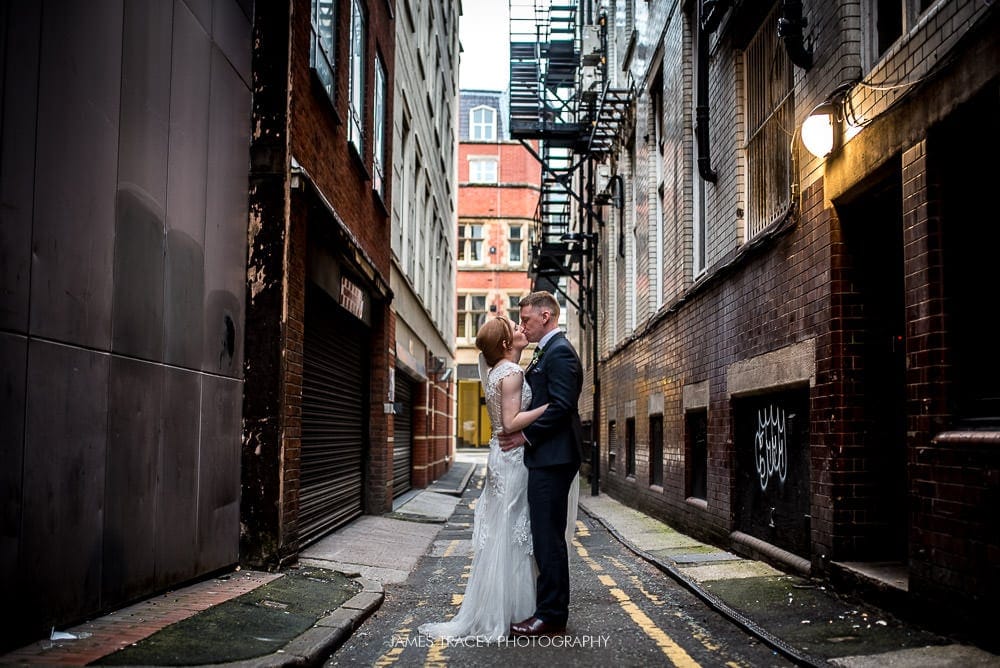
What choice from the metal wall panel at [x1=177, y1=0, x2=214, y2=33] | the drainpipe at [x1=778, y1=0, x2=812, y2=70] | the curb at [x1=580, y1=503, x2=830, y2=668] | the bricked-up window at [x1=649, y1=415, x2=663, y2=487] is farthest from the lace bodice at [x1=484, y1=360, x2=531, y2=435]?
the bricked-up window at [x1=649, y1=415, x2=663, y2=487]

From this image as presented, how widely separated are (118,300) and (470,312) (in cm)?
4689

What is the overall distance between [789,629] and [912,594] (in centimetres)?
79

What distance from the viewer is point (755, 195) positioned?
9.84 meters

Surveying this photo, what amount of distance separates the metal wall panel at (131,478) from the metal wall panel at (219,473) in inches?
29.8

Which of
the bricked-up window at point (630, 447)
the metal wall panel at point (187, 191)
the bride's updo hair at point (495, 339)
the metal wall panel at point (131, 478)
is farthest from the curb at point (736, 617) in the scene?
the bricked-up window at point (630, 447)

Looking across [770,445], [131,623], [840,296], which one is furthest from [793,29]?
[131,623]

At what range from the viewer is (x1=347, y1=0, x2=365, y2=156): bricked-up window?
12.0 meters

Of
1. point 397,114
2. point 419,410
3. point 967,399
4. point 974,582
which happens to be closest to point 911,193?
point 967,399

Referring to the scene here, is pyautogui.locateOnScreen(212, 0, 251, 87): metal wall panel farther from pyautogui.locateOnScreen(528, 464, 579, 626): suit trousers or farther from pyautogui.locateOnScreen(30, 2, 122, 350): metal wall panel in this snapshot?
pyautogui.locateOnScreen(528, 464, 579, 626): suit trousers

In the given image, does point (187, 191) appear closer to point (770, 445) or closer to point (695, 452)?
point (770, 445)

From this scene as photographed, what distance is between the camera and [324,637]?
5527 mm

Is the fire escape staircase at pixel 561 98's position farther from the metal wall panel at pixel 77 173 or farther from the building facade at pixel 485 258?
the building facade at pixel 485 258

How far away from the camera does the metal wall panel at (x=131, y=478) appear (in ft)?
18.0

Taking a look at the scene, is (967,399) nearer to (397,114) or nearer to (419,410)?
(397,114)
